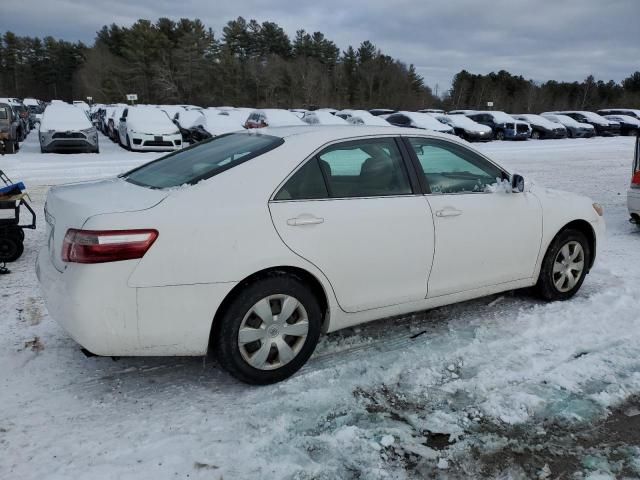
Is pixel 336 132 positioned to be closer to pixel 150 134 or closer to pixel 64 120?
pixel 150 134

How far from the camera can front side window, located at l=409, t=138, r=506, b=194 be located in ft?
12.8

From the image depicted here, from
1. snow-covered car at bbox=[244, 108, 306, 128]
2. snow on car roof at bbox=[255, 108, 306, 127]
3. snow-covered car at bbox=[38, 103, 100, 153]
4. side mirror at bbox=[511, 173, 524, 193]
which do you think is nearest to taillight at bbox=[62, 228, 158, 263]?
side mirror at bbox=[511, 173, 524, 193]

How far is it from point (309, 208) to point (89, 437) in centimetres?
175

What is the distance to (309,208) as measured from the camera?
326 centimetres

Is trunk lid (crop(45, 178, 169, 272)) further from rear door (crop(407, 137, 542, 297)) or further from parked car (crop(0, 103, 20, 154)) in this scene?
parked car (crop(0, 103, 20, 154))

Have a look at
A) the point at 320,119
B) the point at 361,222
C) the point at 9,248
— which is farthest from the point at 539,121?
the point at 361,222

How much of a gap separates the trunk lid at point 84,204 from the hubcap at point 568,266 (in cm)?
341

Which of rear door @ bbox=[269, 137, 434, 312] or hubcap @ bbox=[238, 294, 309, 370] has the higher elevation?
rear door @ bbox=[269, 137, 434, 312]

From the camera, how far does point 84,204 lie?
3.02 metres

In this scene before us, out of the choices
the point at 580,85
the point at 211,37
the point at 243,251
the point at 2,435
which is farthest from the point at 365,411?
the point at 580,85

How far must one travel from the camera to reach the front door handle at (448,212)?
3.75 metres

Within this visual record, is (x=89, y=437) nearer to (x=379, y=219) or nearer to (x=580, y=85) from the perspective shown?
(x=379, y=219)

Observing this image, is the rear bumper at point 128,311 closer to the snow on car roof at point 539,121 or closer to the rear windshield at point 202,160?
the rear windshield at point 202,160

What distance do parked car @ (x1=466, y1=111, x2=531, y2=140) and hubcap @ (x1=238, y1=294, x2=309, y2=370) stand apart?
26644 mm
